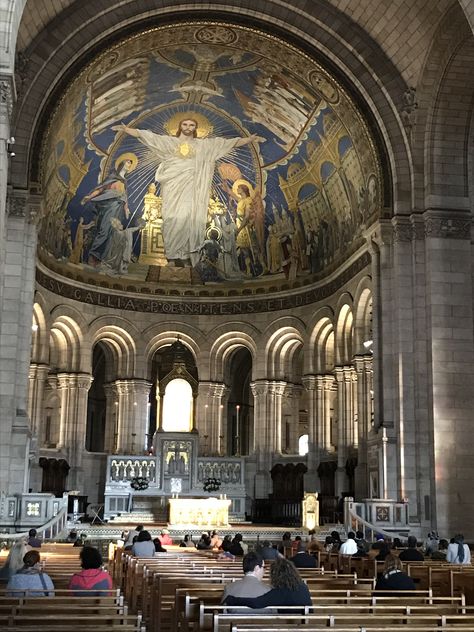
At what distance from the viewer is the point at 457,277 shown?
25922mm

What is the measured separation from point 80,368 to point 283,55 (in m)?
15.2

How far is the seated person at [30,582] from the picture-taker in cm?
862

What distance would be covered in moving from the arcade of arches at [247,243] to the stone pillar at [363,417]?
0.08 m

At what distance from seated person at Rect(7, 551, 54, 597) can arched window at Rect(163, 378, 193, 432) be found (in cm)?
2929

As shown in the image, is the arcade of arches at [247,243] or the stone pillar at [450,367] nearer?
the stone pillar at [450,367]

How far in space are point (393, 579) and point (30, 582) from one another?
13.0 feet

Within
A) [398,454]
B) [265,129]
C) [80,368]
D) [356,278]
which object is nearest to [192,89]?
[265,129]

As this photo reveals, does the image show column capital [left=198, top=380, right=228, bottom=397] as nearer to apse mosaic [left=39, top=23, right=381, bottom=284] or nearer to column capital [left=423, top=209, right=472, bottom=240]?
apse mosaic [left=39, top=23, right=381, bottom=284]

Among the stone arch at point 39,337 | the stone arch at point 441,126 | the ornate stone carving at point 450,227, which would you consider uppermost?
the stone arch at point 441,126

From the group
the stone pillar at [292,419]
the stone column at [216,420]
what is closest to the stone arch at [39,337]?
the stone column at [216,420]

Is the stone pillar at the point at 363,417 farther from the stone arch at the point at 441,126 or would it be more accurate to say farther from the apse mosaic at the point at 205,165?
the stone arch at the point at 441,126

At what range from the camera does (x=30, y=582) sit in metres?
8.80

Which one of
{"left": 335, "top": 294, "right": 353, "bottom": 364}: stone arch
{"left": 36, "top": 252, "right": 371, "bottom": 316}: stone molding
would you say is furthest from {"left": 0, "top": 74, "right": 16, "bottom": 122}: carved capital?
{"left": 335, "top": 294, "right": 353, "bottom": 364}: stone arch

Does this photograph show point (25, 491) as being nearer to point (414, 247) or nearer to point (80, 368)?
point (80, 368)
